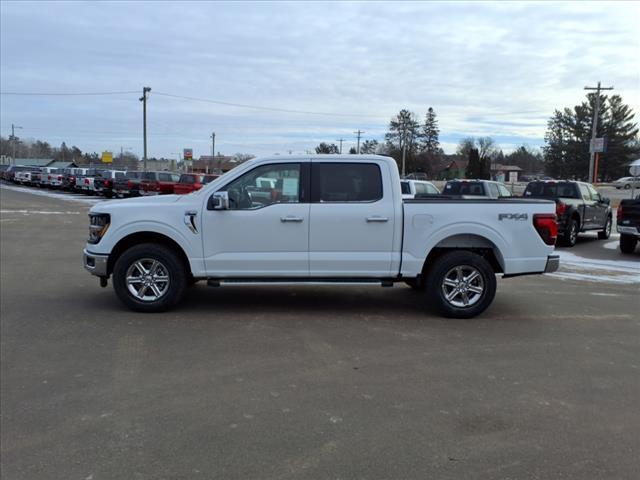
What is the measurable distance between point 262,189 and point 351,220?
114cm

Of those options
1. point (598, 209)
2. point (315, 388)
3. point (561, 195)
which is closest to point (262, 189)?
point (315, 388)

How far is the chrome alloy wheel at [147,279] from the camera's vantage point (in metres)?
6.82

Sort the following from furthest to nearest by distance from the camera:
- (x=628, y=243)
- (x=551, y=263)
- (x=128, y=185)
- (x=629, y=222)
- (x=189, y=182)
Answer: (x=128, y=185) → (x=189, y=182) → (x=628, y=243) → (x=629, y=222) → (x=551, y=263)

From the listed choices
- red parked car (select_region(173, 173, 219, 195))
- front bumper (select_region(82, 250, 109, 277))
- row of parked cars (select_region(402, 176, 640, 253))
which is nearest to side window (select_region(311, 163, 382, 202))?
front bumper (select_region(82, 250, 109, 277))

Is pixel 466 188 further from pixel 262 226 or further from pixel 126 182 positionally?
pixel 126 182

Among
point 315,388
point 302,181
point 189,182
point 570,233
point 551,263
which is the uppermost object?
point 302,181

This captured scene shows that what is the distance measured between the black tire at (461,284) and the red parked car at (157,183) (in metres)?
22.2

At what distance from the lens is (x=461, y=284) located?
690cm

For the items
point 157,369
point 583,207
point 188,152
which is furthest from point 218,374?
point 188,152

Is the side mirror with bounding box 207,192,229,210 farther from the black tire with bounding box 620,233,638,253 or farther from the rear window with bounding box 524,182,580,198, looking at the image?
the rear window with bounding box 524,182,580,198

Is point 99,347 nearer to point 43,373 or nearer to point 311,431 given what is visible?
point 43,373

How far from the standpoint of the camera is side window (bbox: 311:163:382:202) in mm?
6809

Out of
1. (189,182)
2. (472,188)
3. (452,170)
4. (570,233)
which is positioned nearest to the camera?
(570,233)

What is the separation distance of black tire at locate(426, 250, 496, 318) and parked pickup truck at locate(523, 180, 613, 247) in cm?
882
